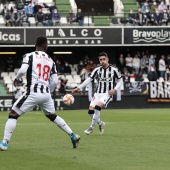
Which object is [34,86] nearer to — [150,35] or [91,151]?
[91,151]

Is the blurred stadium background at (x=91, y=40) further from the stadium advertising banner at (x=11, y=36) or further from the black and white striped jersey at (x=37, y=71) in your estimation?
the black and white striped jersey at (x=37, y=71)

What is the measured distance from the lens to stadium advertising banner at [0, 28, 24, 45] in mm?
40969

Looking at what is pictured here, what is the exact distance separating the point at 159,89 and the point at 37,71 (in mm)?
25501

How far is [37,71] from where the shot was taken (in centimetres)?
1314

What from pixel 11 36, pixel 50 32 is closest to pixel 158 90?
pixel 50 32

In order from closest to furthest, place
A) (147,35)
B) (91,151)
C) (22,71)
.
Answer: (22,71) → (91,151) → (147,35)

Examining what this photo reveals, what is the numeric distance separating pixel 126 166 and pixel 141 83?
27.5 m

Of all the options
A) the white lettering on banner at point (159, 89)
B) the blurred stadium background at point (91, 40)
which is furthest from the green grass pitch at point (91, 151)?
the blurred stadium background at point (91, 40)

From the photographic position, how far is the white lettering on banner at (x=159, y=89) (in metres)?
38.1

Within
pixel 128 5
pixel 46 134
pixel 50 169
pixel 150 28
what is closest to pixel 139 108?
pixel 150 28

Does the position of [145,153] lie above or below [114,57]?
above

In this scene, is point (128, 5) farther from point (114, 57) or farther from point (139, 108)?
point (139, 108)

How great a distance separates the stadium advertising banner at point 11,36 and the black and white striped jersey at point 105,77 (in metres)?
23.1

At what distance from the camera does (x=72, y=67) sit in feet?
147
